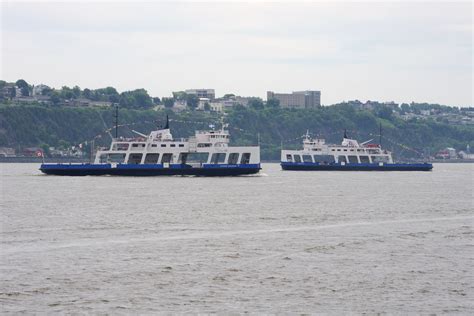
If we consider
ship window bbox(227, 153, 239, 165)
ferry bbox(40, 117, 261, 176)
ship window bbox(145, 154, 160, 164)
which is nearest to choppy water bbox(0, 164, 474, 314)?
ferry bbox(40, 117, 261, 176)

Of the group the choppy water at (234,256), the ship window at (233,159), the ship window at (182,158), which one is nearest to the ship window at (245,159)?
the ship window at (233,159)

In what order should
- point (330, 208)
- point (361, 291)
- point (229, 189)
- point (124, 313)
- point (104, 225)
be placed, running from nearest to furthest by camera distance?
point (124, 313) < point (361, 291) < point (104, 225) < point (330, 208) < point (229, 189)

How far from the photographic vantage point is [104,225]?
218 ft

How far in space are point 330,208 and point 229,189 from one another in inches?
1237

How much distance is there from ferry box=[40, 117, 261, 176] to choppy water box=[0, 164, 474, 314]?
2004 inches

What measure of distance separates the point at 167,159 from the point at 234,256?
94.5 metres

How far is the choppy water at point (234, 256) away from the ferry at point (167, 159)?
50.9m

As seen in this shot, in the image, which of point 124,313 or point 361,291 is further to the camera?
point 361,291

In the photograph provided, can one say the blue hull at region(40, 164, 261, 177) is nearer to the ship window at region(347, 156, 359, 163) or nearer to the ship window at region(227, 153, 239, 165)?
the ship window at region(227, 153, 239, 165)

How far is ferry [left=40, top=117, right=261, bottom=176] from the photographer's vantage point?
142 m

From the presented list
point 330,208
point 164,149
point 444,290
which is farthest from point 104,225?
point 164,149

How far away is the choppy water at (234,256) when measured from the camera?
4003cm

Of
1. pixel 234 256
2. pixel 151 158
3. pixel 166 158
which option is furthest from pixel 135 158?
pixel 234 256

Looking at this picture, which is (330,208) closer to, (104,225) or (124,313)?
(104,225)
